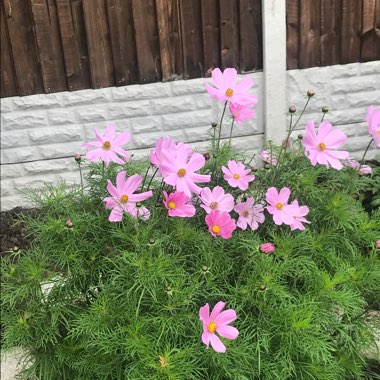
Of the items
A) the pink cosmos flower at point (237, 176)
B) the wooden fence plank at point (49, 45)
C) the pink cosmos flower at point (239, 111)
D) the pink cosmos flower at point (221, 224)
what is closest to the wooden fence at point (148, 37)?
the wooden fence plank at point (49, 45)

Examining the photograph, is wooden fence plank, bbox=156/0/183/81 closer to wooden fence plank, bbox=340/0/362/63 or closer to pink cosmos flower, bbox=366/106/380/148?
wooden fence plank, bbox=340/0/362/63

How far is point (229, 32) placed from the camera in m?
4.23

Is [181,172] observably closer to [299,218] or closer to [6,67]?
[299,218]

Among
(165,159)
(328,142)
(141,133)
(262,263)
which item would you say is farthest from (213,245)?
(141,133)

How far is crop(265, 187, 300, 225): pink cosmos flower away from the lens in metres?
2.19

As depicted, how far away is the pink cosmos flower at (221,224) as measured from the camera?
2039 mm

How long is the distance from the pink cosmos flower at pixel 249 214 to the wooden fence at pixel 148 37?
7.27 ft

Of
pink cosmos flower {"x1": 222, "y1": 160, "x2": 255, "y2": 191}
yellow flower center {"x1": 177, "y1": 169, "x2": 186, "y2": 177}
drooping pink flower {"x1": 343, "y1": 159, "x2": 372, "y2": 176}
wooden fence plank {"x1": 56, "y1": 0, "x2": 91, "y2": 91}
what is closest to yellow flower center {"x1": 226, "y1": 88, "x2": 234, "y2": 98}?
pink cosmos flower {"x1": 222, "y1": 160, "x2": 255, "y2": 191}

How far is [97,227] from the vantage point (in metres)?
2.24

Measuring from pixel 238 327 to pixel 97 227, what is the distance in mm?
646

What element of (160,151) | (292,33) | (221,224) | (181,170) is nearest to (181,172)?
(181,170)

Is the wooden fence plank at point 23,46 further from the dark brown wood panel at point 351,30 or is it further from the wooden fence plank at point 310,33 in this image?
the dark brown wood panel at point 351,30

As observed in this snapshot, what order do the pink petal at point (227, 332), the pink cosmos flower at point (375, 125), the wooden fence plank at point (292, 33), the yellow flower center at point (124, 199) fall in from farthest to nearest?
the wooden fence plank at point (292, 33)
the pink cosmos flower at point (375, 125)
the yellow flower center at point (124, 199)
the pink petal at point (227, 332)

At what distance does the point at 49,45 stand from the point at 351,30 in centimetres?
220
